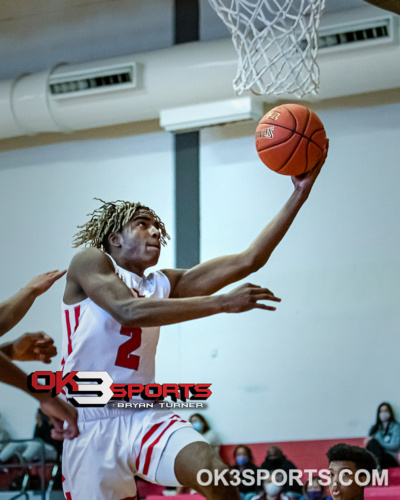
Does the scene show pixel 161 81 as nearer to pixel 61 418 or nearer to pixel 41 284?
pixel 41 284

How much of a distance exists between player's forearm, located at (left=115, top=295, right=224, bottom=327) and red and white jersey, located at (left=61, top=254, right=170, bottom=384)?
10.7 inches

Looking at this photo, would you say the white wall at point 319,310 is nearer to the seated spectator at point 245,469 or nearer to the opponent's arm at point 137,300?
the seated spectator at point 245,469

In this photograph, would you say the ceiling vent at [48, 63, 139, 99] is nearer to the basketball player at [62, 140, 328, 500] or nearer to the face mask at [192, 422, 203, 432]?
the face mask at [192, 422, 203, 432]

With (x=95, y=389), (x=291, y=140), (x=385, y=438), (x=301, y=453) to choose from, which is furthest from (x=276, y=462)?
(x=291, y=140)

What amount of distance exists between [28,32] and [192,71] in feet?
7.55

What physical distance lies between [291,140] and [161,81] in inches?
141

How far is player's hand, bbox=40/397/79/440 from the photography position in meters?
3.37

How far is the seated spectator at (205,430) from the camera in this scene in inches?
271

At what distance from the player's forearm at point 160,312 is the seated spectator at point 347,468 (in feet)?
4.10

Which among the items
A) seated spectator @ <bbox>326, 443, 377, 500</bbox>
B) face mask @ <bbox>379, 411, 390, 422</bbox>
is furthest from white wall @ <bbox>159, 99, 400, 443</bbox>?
seated spectator @ <bbox>326, 443, 377, 500</bbox>

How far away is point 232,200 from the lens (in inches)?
286

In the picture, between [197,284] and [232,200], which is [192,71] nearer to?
[232,200]

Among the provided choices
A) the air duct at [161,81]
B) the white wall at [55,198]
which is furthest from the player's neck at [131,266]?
the white wall at [55,198]

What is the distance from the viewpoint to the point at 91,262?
3.50 m
